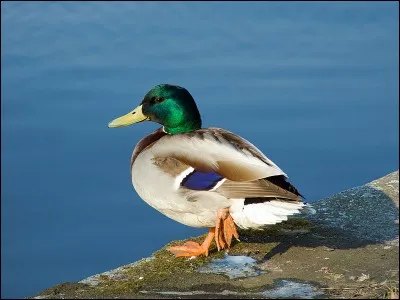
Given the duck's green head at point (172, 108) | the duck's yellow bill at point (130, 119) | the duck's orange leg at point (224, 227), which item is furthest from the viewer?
the duck's yellow bill at point (130, 119)

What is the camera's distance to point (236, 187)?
18.9 ft

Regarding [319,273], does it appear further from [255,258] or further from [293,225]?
[293,225]

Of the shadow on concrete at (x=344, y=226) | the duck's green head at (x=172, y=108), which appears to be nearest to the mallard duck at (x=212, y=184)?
the duck's green head at (x=172, y=108)

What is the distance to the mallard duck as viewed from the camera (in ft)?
18.8

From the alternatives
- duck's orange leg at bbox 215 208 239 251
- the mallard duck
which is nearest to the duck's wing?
the mallard duck

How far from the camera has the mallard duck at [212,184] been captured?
5.74 metres

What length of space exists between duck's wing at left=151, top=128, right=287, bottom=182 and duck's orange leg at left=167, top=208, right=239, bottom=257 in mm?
293

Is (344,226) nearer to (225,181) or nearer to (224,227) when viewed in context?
(224,227)

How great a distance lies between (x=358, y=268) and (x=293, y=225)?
1046 mm

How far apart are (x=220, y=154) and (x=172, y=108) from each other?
0.84 metres

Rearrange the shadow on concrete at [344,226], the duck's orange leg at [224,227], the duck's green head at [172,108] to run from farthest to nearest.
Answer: the duck's green head at [172,108] → the shadow on concrete at [344,226] → the duck's orange leg at [224,227]

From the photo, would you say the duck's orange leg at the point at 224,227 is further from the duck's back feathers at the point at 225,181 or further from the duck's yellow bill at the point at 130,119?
the duck's yellow bill at the point at 130,119

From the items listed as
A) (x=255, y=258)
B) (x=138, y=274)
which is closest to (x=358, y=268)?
(x=255, y=258)

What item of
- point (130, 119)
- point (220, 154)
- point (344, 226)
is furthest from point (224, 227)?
point (130, 119)
